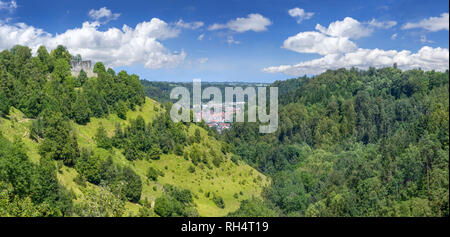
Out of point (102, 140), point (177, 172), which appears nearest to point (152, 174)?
point (177, 172)

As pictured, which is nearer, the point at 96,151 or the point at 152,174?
the point at 96,151

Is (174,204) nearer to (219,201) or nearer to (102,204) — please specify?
(219,201)

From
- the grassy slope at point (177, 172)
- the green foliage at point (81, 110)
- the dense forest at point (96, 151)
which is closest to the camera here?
the dense forest at point (96, 151)

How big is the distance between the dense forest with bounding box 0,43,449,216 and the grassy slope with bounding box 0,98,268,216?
32 centimetres

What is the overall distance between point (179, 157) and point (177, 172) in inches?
237

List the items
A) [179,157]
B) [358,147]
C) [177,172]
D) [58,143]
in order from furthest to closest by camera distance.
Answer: [358,147] < [179,157] < [177,172] < [58,143]

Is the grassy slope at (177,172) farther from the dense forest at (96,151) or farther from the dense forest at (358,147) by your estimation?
the dense forest at (358,147)

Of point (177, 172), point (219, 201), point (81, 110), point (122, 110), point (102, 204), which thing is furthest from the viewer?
point (122, 110)

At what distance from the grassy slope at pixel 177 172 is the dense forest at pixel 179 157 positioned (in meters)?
0.32

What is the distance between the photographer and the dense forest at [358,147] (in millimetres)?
33688

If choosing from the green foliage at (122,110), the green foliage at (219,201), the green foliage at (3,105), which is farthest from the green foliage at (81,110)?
the green foliage at (219,201)

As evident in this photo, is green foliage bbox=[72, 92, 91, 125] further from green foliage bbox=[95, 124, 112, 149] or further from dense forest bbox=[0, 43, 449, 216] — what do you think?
green foliage bbox=[95, 124, 112, 149]

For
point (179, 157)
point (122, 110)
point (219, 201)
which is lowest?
point (219, 201)

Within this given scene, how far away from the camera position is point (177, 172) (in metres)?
65.4
